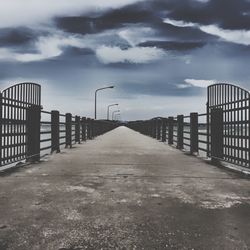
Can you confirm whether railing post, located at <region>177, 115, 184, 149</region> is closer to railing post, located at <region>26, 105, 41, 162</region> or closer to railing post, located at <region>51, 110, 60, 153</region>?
railing post, located at <region>51, 110, 60, 153</region>

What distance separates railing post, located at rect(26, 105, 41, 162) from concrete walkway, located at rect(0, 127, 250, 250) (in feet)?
6.87

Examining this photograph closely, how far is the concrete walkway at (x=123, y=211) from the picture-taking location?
2.69m

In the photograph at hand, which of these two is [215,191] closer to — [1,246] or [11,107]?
[1,246]

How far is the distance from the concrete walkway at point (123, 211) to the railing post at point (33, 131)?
210 centimetres

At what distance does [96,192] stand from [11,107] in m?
3.38

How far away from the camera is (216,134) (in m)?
8.12

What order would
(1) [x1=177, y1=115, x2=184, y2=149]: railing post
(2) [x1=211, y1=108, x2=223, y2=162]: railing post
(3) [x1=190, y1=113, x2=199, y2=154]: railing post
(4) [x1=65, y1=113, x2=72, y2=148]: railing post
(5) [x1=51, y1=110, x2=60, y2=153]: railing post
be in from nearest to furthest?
(2) [x1=211, y1=108, x2=223, y2=162]: railing post, (3) [x1=190, y1=113, x2=199, y2=154]: railing post, (5) [x1=51, y1=110, x2=60, y2=153]: railing post, (1) [x1=177, y1=115, x2=184, y2=149]: railing post, (4) [x1=65, y1=113, x2=72, y2=148]: railing post

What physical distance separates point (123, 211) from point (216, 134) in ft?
17.0

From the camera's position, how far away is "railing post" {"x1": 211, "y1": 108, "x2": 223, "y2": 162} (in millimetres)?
7983

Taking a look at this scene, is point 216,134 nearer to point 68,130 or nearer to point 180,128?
point 180,128

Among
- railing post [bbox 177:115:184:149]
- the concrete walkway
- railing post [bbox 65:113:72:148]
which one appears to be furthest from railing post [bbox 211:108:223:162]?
railing post [bbox 65:113:72:148]

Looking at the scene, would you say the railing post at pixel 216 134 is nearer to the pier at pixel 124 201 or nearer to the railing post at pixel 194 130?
the pier at pixel 124 201

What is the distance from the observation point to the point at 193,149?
35.2 feet

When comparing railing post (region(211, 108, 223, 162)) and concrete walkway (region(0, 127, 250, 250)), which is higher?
railing post (region(211, 108, 223, 162))
